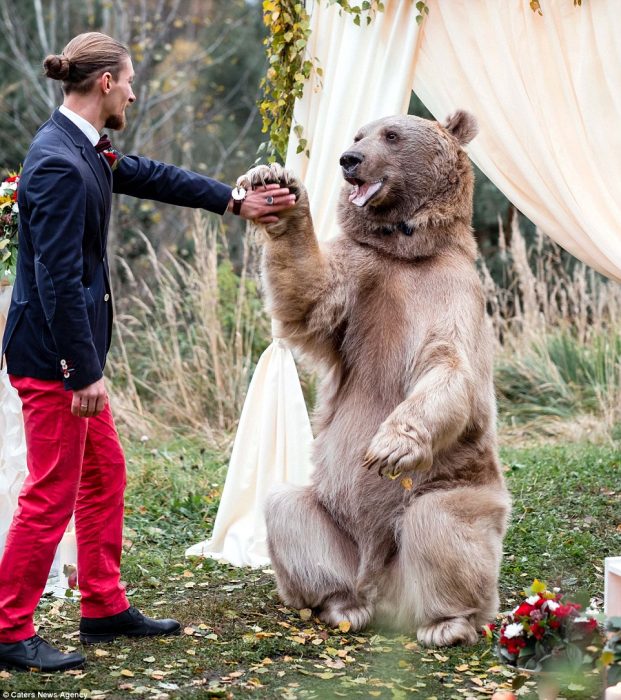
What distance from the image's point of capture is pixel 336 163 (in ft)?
15.1

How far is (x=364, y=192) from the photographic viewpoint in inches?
142

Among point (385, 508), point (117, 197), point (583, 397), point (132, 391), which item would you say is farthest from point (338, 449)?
point (117, 197)

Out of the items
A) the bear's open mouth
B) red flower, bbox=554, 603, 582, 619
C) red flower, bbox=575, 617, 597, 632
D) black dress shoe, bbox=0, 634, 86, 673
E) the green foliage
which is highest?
the green foliage

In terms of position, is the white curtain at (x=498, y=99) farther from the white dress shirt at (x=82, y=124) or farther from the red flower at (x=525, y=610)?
the red flower at (x=525, y=610)

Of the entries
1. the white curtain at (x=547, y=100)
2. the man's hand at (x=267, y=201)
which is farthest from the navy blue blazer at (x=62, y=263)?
the white curtain at (x=547, y=100)

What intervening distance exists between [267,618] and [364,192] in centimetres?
158

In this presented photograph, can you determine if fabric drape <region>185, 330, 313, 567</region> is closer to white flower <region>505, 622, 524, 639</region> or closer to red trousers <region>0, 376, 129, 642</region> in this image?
red trousers <region>0, 376, 129, 642</region>

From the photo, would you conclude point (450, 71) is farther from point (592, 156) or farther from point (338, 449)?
point (338, 449)

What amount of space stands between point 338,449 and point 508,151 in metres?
1.61

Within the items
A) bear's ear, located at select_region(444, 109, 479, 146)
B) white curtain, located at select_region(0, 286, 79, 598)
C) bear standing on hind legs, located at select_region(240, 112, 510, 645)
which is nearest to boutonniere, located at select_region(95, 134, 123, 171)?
bear standing on hind legs, located at select_region(240, 112, 510, 645)

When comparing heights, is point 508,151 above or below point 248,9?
below

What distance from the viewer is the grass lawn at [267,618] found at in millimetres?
3033

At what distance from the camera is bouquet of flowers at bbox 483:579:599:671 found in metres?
2.71

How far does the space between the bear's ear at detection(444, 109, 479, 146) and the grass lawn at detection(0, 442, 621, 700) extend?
5.78ft
